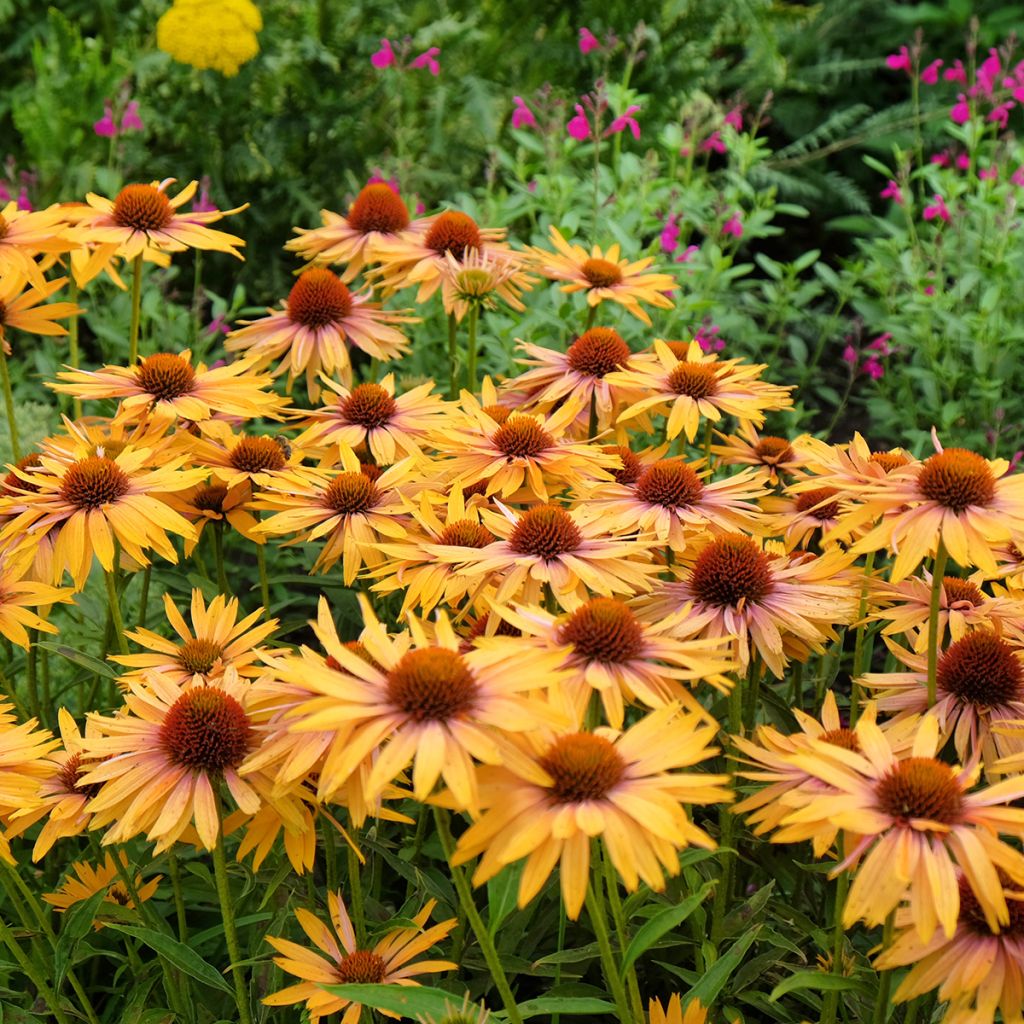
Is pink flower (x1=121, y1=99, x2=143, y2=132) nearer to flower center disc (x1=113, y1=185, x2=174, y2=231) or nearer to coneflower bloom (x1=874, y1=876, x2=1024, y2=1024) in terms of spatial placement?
flower center disc (x1=113, y1=185, x2=174, y2=231)

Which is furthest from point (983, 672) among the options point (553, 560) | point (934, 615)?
point (553, 560)

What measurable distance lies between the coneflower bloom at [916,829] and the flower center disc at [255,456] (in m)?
1.07

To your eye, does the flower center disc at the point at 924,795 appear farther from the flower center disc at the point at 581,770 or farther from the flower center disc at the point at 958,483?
the flower center disc at the point at 958,483

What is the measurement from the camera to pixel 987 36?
19.5ft

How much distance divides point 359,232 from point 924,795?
189 centimetres

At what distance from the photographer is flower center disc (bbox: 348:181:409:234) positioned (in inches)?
104

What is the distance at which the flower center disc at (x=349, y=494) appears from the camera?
1.81m

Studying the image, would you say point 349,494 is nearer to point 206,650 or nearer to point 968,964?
point 206,650

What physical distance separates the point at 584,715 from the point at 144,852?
2.87 feet

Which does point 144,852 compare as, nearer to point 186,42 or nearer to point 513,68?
point 186,42

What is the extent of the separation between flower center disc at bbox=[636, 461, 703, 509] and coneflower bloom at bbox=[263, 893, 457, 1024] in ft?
2.08

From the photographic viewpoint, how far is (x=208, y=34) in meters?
4.45

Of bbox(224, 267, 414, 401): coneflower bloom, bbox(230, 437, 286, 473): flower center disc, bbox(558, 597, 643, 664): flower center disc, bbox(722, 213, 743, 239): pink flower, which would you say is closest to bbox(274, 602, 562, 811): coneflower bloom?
bbox(558, 597, 643, 664): flower center disc

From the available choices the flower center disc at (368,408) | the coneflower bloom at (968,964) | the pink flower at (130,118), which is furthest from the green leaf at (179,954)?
the pink flower at (130,118)
